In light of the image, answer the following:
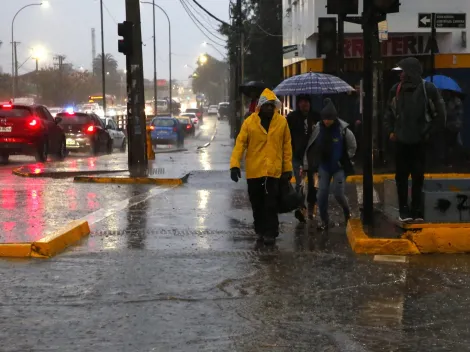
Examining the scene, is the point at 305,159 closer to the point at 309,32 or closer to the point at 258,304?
the point at 258,304

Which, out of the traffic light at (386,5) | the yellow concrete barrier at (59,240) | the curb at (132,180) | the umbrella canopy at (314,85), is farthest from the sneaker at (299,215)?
the curb at (132,180)

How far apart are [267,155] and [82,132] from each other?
21.8 metres

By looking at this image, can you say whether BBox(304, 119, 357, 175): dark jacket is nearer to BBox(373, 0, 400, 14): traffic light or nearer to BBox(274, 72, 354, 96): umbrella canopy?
BBox(373, 0, 400, 14): traffic light

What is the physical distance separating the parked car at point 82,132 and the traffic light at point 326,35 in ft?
51.6

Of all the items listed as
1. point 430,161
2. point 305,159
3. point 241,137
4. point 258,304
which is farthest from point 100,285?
point 430,161

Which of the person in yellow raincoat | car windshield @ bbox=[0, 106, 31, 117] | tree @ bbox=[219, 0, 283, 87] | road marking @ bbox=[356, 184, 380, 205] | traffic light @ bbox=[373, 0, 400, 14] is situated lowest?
road marking @ bbox=[356, 184, 380, 205]

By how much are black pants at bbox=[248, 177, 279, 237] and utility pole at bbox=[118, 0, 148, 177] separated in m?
9.91

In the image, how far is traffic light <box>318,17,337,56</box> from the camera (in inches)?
603

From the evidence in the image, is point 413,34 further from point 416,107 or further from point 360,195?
point 416,107

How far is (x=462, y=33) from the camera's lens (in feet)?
77.9

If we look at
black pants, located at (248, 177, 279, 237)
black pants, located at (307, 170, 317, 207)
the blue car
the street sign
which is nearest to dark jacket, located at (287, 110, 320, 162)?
black pants, located at (307, 170, 317, 207)

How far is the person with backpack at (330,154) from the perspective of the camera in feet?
32.3

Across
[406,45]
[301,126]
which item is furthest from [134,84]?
[406,45]

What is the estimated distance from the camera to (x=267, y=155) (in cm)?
881
